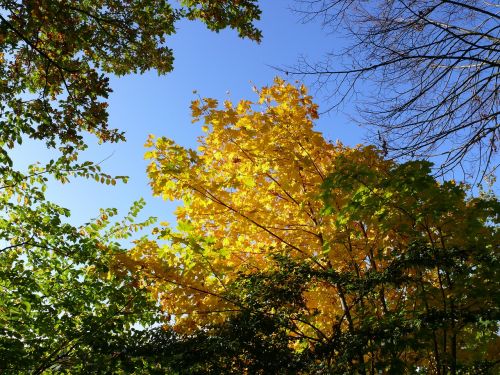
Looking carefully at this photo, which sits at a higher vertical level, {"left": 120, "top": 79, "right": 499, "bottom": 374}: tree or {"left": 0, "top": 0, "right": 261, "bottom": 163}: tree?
{"left": 0, "top": 0, "right": 261, "bottom": 163}: tree

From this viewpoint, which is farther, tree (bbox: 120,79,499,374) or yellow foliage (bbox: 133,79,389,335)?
yellow foliage (bbox: 133,79,389,335)

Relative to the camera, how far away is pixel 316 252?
5.09 metres

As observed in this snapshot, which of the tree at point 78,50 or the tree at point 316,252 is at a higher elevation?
the tree at point 78,50

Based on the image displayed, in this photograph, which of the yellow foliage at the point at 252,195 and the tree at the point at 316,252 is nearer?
the tree at the point at 316,252

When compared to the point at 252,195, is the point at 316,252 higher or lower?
lower

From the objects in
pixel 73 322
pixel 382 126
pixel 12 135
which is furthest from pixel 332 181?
pixel 73 322

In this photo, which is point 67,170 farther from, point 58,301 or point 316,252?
point 316,252

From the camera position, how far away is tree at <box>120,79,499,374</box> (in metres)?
3.28

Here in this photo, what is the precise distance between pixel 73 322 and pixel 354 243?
414 cm

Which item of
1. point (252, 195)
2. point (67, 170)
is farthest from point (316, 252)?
point (67, 170)

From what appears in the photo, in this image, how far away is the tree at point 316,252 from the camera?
3.28 m

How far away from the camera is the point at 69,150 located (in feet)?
14.6

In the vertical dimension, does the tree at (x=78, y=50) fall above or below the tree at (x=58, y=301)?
above

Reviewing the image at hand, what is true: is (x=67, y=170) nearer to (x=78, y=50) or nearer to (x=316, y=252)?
(x=78, y=50)
